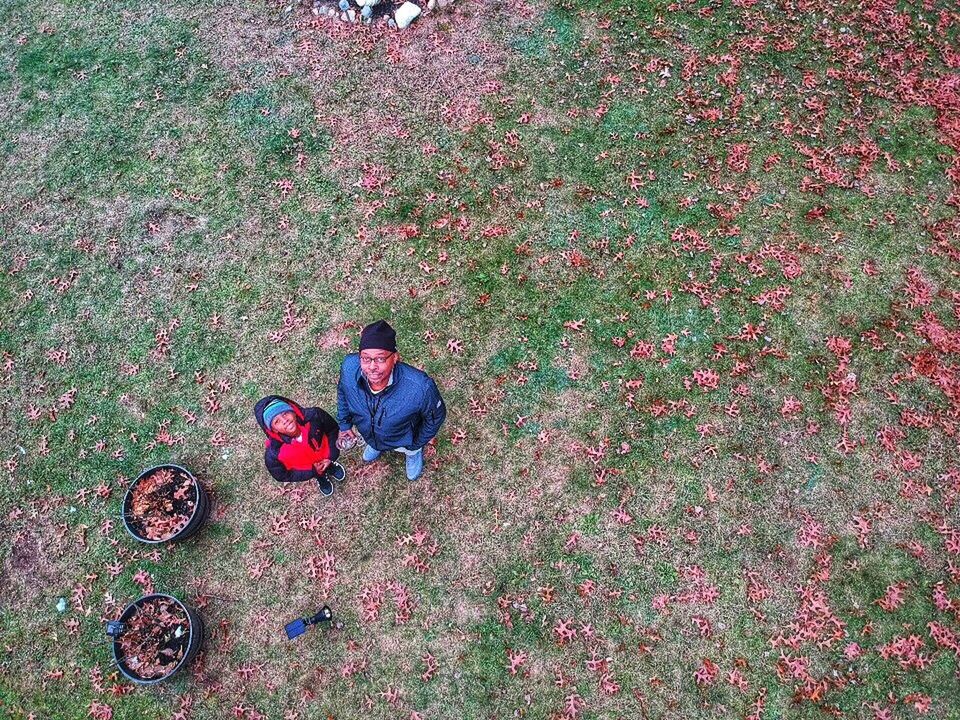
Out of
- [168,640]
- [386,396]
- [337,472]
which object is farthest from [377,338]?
[168,640]

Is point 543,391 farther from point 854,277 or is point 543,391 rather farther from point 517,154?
point 854,277

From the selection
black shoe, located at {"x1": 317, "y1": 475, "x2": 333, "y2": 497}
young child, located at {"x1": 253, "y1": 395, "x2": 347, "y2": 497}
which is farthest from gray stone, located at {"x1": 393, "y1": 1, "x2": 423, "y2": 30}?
black shoe, located at {"x1": 317, "y1": 475, "x2": 333, "y2": 497}

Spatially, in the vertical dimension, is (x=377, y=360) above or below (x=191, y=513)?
above

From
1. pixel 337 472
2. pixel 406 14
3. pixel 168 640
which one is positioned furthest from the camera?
pixel 406 14

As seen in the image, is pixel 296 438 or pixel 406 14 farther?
pixel 406 14

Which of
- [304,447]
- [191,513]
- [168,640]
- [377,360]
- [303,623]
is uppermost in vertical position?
[377,360]

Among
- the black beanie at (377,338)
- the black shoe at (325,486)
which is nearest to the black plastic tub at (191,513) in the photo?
the black shoe at (325,486)

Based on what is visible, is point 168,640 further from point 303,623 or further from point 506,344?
point 506,344
